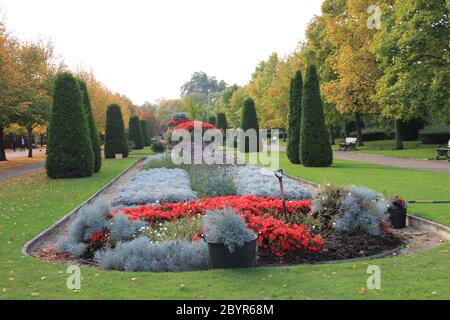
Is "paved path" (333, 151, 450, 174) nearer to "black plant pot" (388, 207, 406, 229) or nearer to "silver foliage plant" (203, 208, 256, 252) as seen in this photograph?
"black plant pot" (388, 207, 406, 229)

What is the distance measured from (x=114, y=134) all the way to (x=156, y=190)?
2072 centimetres

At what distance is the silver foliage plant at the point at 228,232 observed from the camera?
584 cm

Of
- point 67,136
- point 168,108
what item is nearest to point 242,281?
point 67,136

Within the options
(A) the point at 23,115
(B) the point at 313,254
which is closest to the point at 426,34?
(B) the point at 313,254

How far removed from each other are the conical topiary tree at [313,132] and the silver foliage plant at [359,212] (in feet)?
46.4

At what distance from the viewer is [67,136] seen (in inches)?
757

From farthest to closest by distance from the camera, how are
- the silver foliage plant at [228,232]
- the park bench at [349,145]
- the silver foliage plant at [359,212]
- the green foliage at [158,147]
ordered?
the green foliage at [158,147]
the park bench at [349,145]
the silver foliage plant at [359,212]
the silver foliage plant at [228,232]

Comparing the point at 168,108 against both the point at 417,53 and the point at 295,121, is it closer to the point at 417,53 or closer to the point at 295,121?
the point at 295,121

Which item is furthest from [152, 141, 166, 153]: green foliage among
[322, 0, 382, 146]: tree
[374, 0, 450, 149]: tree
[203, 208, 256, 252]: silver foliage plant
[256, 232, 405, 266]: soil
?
[203, 208, 256, 252]: silver foliage plant

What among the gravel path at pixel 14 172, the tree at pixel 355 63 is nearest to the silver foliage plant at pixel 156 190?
the gravel path at pixel 14 172

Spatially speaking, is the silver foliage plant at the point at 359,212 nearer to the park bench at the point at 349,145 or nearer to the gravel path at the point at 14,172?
the gravel path at the point at 14,172

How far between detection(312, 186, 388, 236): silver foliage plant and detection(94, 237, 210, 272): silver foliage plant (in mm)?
2505

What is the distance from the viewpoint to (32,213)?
35.3 feet
